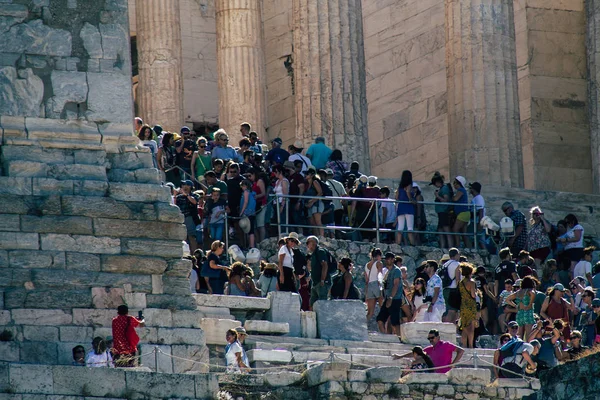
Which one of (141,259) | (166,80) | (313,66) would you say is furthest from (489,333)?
(166,80)

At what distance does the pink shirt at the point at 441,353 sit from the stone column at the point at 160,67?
1792 centimetres

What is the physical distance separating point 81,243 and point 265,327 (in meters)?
3.13

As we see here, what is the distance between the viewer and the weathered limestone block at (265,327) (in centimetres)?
3120

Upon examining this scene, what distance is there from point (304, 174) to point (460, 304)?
5.61 metres

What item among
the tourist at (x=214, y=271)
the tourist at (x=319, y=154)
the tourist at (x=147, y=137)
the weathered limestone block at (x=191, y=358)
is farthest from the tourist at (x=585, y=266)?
the weathered limestone block at (x=191, y=358)

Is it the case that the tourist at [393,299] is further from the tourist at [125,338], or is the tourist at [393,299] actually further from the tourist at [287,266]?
the tourist at [125,338]

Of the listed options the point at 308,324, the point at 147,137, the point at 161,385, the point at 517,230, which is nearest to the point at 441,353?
the point at 308,324

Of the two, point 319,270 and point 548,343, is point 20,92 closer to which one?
point 319,270

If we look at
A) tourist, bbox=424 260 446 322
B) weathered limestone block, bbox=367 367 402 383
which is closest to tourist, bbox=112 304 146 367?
weathered limestone block, bbox=367 367 402 383

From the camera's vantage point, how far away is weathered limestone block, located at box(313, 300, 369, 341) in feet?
105

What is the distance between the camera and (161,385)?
89.7 ft

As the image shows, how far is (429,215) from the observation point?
1654 inches

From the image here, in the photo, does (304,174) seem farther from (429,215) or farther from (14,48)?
(14,48)

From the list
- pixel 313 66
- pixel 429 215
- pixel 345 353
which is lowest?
pixel 345 353
